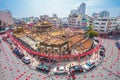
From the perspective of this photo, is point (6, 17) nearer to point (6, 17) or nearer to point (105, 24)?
point (6, 17)

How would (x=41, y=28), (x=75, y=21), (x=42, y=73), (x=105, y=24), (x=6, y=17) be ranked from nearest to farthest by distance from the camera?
(x=42, y=73) → (x=41, y=28) → (x=105, y=24) → (x=75, y=21) → (x=6, y=17)

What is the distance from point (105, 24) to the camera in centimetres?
5469

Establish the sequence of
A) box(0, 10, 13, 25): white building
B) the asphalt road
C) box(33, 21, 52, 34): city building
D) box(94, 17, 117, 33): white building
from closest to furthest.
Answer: the asphalt road, box(33, 21, 52, 34): city building, box(94, 17, 117, 33): white building, box(0, 10, 13, 25): white building

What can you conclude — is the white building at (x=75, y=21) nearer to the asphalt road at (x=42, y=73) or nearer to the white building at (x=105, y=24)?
the white building at (x=105, y=24)

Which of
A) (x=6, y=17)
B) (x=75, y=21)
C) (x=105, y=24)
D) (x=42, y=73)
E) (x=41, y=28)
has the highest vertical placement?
(x=6, y=17)

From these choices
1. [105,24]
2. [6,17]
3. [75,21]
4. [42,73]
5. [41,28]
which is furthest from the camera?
[6,17]

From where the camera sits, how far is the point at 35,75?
21.7m

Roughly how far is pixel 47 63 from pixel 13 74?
8.76m

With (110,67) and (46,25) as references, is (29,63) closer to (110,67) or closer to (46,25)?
(110,67)

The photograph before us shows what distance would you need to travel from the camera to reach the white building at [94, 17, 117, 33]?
54638 millimetres

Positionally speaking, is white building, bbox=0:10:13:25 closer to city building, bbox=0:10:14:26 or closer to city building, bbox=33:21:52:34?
city building, bbox=0:10:14:26

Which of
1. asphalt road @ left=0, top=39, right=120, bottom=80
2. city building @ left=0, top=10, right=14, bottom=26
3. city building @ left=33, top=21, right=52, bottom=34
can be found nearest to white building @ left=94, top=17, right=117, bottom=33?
city building @ left=33, top=21, right=52, bottom=34

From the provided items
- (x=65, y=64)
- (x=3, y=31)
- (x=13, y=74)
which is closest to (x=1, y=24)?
(x=3, y=31)

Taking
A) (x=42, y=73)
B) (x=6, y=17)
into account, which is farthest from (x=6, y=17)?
(x=42, y=73)
